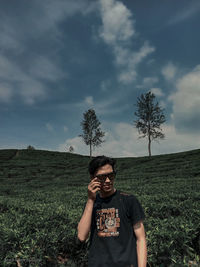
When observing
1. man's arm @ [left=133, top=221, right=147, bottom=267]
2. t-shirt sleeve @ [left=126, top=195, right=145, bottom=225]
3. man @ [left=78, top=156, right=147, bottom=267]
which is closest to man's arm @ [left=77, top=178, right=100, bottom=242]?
man @ [left=78, top=156, right=147, bottom=267]

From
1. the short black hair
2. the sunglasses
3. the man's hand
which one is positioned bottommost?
the man's hand

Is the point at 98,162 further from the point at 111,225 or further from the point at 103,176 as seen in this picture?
the point at 111,225

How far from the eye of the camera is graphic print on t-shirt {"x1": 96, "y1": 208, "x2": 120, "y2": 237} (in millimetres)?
2325

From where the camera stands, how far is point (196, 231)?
419 cm

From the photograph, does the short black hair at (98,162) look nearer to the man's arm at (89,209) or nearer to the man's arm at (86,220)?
the man's arm at (89,209)

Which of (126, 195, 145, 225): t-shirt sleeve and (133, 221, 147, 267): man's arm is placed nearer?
(133, 221, 147, 267): man's arm

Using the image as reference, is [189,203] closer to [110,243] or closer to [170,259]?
[170,259]

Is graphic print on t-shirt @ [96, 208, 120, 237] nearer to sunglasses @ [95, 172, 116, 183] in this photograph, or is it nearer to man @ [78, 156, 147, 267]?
man @ [78, 156, 147, 267]

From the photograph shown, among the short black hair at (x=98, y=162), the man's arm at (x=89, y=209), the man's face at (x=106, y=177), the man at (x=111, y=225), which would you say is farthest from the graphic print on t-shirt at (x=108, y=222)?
the short black hair at (x=98, y=162)

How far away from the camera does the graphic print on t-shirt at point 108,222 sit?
2.33 meters

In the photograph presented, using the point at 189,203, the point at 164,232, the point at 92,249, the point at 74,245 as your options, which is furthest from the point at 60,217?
the point at 189,203

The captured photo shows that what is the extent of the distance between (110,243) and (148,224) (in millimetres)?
2349

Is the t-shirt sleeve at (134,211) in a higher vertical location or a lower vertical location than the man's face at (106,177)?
lower

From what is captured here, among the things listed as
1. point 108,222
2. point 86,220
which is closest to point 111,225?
point 108,222
